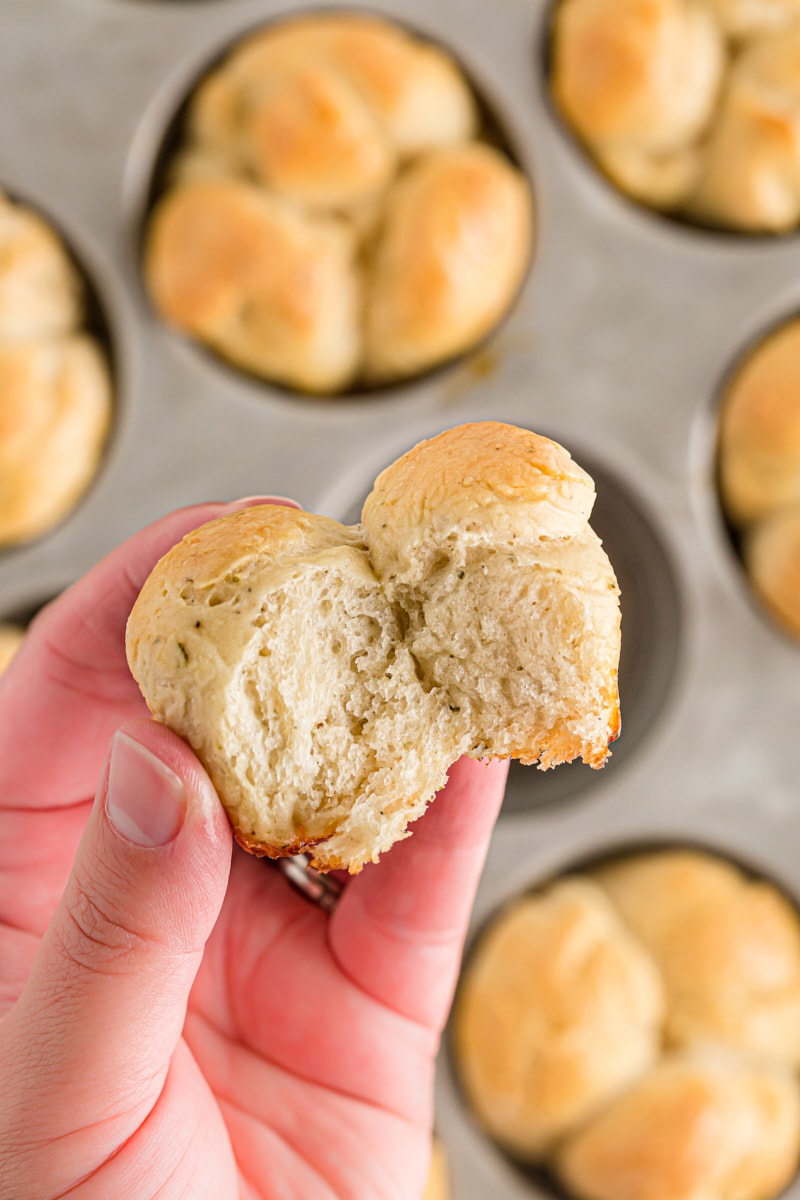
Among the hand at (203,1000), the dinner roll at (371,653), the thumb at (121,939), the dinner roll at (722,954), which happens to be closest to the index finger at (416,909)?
the hand at (203,1000)

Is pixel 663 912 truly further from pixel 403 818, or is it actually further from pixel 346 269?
pixel 346 269

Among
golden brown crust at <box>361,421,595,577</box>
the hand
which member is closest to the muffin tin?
the hand

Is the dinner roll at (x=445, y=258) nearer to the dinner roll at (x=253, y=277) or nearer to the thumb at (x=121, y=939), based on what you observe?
the dinner roll at (x=253, y=277)

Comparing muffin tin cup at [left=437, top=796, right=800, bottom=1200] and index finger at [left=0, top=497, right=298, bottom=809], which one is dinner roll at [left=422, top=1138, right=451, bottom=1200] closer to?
muffin tin cup at [left=437, top=796, right=800, bottom=1200]

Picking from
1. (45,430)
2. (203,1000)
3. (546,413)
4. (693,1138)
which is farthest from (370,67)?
(693,1138)

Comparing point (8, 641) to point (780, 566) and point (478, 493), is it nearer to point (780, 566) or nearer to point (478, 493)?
point (478, 493)
